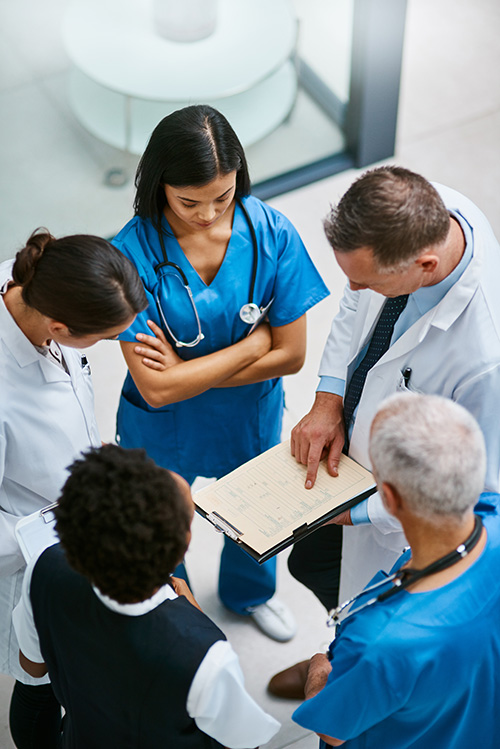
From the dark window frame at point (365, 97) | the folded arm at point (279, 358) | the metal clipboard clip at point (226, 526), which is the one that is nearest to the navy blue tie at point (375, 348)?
the folded arm at point (279, 358)

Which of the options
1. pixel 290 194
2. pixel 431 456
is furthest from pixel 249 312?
pixel 290 194

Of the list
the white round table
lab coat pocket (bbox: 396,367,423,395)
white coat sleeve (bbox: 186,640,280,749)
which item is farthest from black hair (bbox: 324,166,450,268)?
the white round table

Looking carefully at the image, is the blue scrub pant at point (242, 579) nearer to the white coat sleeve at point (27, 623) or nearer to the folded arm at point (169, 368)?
the folded arm at point (169, 368)

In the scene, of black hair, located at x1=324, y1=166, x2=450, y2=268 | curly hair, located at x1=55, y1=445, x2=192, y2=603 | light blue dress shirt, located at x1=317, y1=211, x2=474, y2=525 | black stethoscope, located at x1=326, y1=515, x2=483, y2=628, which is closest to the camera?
curly hair, located at x1=55, y1=445, x2=192, y2=603

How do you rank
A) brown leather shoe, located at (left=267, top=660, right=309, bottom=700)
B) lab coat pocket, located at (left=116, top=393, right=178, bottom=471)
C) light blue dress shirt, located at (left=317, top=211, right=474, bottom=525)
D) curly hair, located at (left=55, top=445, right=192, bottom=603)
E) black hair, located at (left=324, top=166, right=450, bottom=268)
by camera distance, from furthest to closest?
1. brown leather shoe, located at (left=267, top=660, right=309, bottom=700)
2. lab coat pocket, located at (left=116, top=393, right=178, bottom=471)
3. light blue dress shirt, located at (left=317, top=211, right=474, bottom=525)
4. black hair, located at (left=324, top=166, right=450, bottom=268)
5. curly hair, located at (left=55, top=445, right=192, bottom=603)

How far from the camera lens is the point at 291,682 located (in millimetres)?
2111

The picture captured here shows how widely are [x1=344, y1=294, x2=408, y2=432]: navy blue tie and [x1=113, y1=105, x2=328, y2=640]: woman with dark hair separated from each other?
16 cm

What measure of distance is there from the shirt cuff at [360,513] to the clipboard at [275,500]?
32mm

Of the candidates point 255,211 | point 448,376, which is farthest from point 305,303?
point 448,376

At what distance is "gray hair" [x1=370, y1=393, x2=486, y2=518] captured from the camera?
1.09 m

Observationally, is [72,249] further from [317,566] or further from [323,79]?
[323,79]

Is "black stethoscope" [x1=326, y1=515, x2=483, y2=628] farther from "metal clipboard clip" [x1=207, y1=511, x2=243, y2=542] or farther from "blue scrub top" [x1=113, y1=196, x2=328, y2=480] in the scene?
"blue scrub top" [x1=113, y1=196, x2=328, y2=480]

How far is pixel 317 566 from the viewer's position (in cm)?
202

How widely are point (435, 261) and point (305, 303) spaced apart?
45 cm
